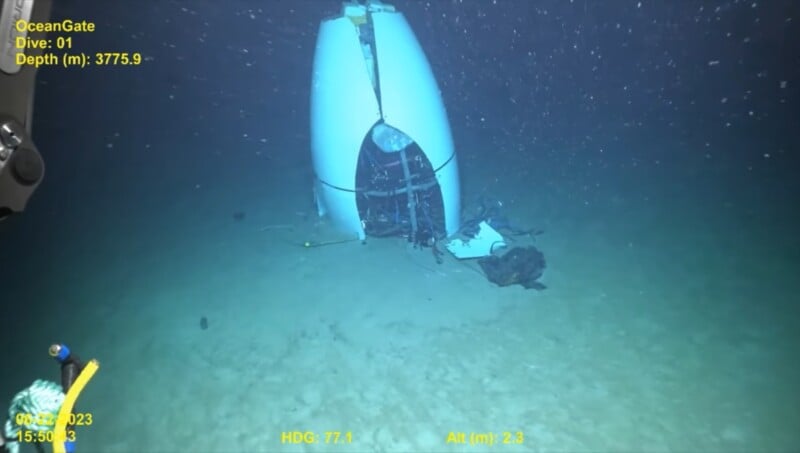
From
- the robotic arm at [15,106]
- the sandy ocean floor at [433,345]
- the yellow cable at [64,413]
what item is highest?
the robotic arm at [15,106]

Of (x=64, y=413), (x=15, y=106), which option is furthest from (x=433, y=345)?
(x=15, y=106)

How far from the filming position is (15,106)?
1.75 meters

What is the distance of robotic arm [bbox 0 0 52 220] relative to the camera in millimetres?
1670

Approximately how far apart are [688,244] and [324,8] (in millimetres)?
20052

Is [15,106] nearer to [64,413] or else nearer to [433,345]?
[64,413]

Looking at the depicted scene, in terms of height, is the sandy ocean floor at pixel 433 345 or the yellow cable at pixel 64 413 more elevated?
the yellow cable at pixel 64 413

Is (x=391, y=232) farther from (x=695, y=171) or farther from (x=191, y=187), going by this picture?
(x=695, y=171)

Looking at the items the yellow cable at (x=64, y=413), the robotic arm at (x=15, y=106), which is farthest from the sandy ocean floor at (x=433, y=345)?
the robotic arm at (x=15, y=106)

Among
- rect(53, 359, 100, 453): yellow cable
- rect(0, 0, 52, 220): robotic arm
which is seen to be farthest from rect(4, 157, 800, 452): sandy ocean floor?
rect(0, 0, 52, 220): robotic arm

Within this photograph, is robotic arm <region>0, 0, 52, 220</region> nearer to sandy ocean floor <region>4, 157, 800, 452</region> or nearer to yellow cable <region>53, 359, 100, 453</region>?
yellow cable <region>53, 359, 100, 453</region>

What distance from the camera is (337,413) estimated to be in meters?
3.42

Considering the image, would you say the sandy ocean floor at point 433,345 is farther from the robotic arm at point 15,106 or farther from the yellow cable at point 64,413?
the robotic arm at point 15,106

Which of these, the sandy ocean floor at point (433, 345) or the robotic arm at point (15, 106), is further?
the sandy ocean floor at point (433, 345)

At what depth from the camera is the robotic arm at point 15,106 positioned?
5.48 feet
